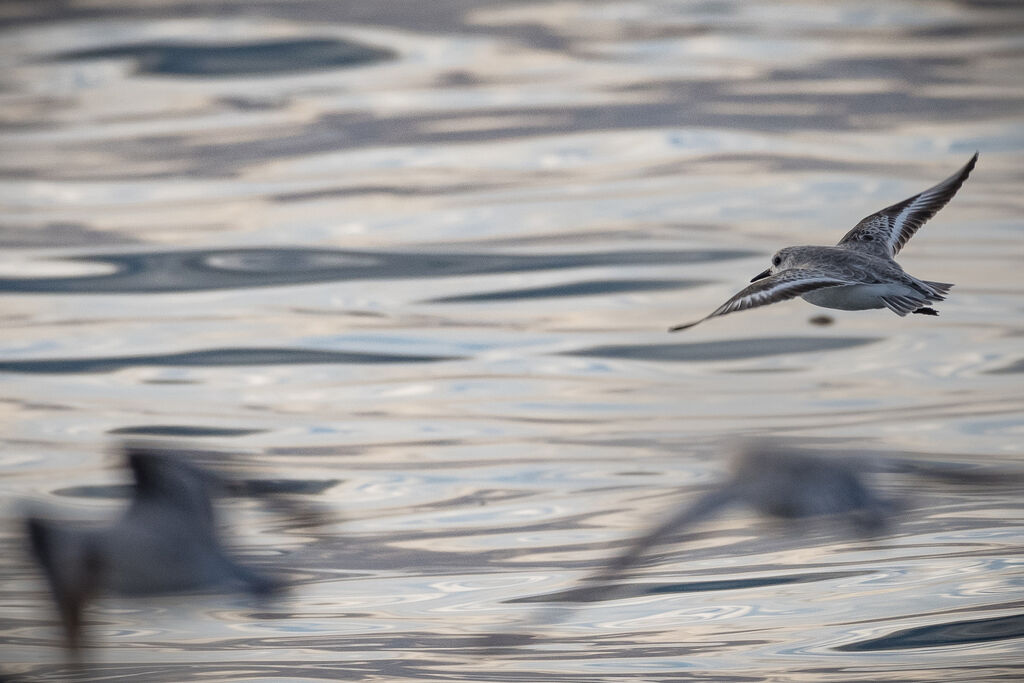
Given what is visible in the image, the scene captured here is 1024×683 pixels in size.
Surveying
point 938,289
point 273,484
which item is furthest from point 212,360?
point 938,289

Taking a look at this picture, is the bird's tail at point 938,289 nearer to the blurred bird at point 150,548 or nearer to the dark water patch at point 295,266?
the blurred bird at point 150,548

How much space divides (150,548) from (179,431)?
300cm

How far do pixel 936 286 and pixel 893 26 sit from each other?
1515 cm

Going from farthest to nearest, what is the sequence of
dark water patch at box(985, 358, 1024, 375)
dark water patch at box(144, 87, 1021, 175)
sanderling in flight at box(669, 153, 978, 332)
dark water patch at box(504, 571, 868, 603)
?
1. dark water patch at box(144, 87, 1021, 175)
2. dark water patch at box(985, 358, 1024, 375)
3. dark water patch at box(504, 571, 868, 603)
4. sanderling in flight at box(669, 153, 978, 332)

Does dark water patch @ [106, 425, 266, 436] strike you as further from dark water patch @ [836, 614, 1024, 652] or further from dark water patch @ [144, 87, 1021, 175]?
dark water patch @ [144, 87, 1021, 175]

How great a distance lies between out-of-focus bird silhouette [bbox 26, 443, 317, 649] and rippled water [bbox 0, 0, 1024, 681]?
18 centimetres

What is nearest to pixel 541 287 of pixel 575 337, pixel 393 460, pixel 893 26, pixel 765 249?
pixel 575 337

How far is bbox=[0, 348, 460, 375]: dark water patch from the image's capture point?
38.1 ft

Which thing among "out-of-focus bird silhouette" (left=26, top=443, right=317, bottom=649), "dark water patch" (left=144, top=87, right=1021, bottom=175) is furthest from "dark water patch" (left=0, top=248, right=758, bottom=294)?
"out-of-focus bird silhouette" (left=26, top=443, right=317, bottom=649)

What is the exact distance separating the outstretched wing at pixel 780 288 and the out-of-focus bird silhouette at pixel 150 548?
121 inches

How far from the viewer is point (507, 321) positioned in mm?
12414

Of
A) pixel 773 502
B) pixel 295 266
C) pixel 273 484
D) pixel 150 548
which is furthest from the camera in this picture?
pixel 295 266

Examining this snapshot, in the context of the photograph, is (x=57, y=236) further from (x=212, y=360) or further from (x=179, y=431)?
(x=179, y=431)

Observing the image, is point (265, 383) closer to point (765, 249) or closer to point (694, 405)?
point (694, 405)
